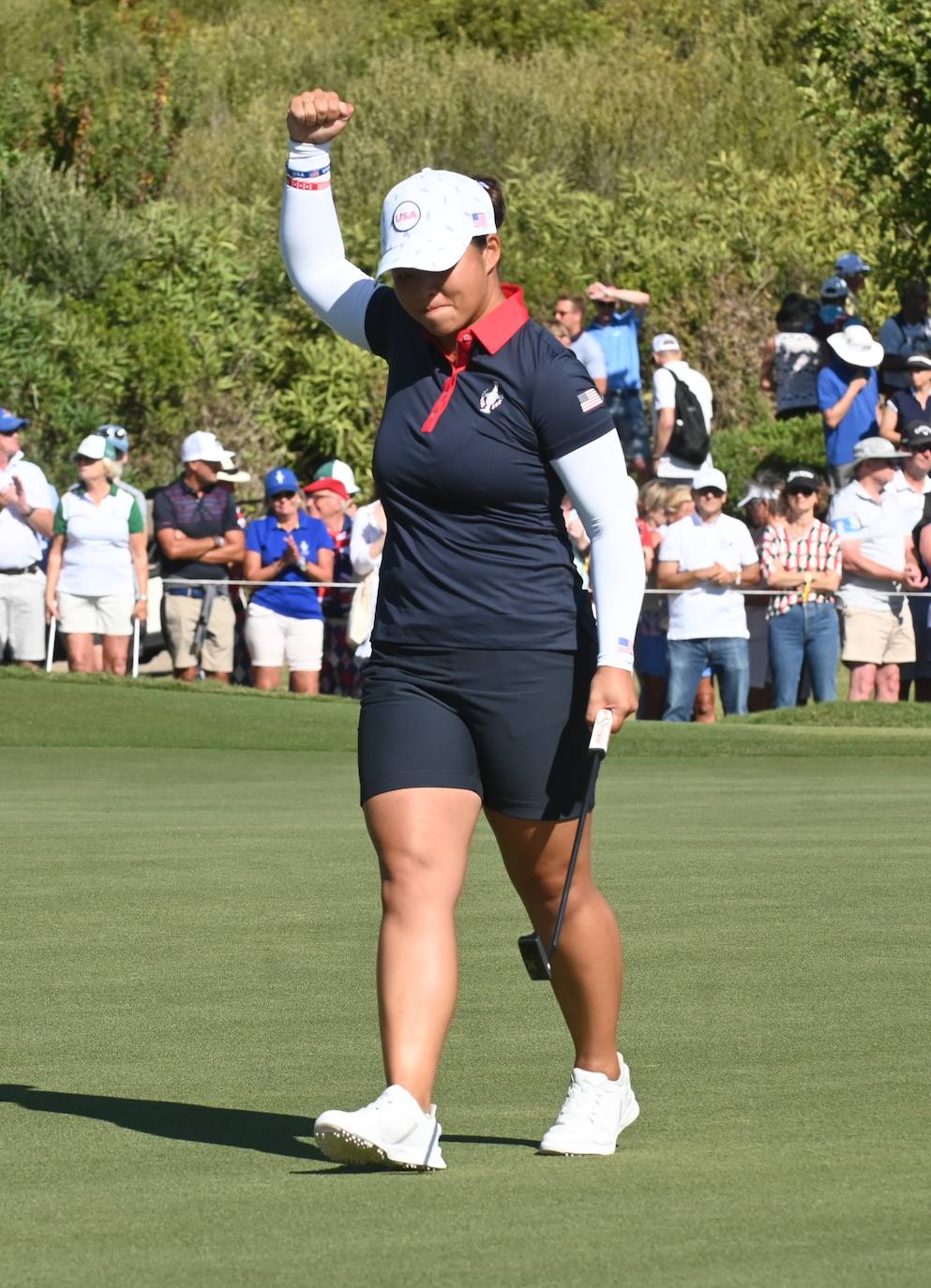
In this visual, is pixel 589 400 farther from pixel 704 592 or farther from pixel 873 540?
pixel 873 540

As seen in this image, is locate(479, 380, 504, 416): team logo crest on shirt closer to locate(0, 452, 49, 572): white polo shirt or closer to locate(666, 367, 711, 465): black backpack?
locate(0, 452, 49, 572): white polo shirt

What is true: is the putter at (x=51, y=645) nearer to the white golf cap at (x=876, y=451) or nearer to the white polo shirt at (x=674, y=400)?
the white polo shirt at (x=674, y=400)

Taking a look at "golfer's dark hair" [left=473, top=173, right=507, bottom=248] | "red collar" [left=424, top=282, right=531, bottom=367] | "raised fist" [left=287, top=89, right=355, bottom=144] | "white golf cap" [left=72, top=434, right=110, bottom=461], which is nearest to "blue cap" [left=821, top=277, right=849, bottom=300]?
"white golf cap" [left=72, top=434, right=110, bottom=461]

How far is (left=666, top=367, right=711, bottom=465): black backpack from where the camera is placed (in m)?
20.3

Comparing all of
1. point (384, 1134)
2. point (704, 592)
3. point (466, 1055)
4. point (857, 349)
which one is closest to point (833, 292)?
point (857, 349)

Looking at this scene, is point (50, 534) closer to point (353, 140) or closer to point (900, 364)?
point (900, 364)

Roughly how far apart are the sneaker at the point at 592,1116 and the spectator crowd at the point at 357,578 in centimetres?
1159

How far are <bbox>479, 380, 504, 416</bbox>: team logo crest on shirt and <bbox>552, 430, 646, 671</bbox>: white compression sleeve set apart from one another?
0.17m

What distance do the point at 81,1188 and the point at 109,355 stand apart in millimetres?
24668

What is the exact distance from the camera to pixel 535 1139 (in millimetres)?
5379

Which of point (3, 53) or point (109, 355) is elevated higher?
point (3, 53)

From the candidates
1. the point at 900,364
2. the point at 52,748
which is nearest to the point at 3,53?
the point at 900,364

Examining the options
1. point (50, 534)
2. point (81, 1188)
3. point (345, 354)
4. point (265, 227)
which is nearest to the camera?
point (81, 1188)

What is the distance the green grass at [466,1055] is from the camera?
420 cm
